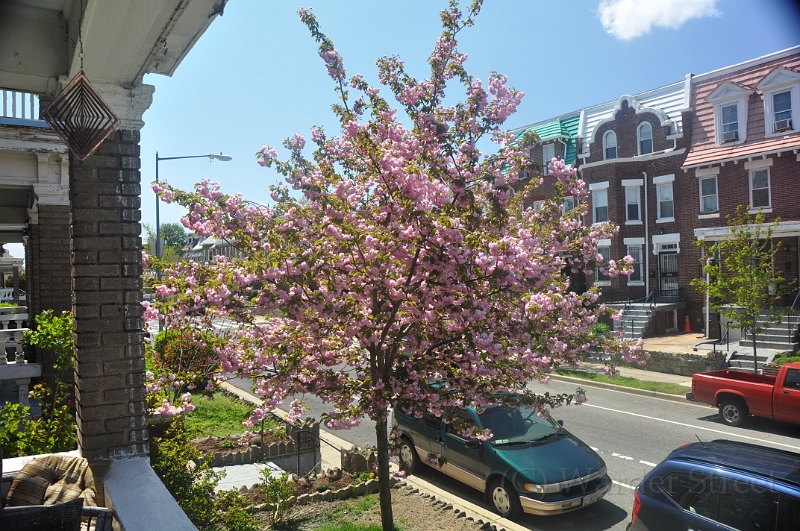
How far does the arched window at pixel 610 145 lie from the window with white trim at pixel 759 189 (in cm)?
697

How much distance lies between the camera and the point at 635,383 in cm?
1784

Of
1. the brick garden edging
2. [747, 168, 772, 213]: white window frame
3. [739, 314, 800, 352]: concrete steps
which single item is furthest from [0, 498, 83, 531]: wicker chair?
[747, 168, 772, 213]: white window frame

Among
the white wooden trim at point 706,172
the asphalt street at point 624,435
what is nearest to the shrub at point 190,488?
the asphalt street at point 624,435

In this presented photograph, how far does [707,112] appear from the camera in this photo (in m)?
25.2

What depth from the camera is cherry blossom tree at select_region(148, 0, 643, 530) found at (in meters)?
5.46

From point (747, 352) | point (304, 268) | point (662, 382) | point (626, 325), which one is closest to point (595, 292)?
point (304, 268)

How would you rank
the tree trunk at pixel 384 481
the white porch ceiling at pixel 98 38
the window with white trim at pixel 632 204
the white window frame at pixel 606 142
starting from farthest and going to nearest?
the white window frame at pixel 606 142 < the window with white trim at pixel 632 204 < the tree trunk at pixel 384 481 < the white porch ceiling at pixel 98 38

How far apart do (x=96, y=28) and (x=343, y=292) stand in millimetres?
3207

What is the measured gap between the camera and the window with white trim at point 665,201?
2641 cm

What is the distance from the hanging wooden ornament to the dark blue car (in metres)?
6.35

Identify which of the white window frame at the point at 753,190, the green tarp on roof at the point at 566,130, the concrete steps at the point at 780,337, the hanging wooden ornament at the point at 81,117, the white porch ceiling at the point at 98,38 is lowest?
the concrete steps at the point at 780,337

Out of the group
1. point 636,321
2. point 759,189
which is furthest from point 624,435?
point 759,189

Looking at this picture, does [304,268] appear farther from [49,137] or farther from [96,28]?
[49,137]

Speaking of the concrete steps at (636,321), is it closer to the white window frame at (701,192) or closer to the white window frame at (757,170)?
the white window frame at (701,192)
